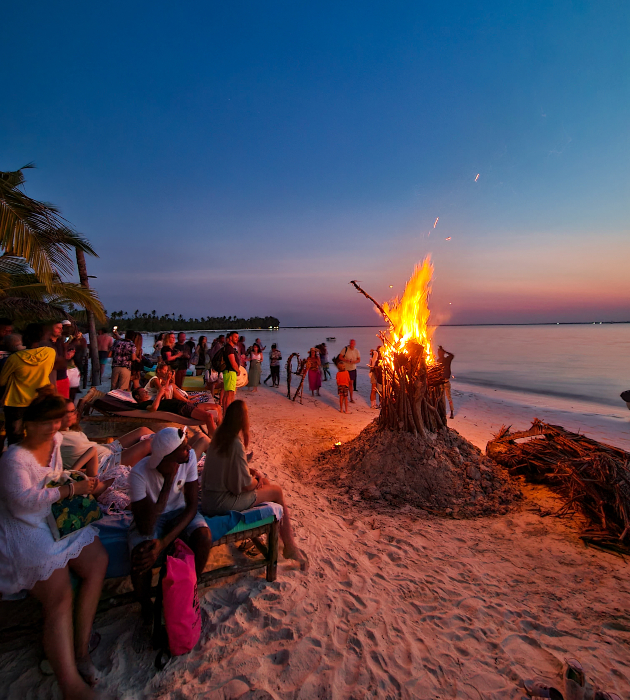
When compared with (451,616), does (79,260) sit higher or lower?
higher

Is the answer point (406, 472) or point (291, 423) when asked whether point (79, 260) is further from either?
point (406, 472)

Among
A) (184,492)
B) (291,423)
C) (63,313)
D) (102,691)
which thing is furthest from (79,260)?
(102,691)

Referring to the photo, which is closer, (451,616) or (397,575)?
(451,616)

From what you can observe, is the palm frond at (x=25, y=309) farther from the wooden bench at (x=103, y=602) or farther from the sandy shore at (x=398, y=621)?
the sandy shore at (x=398, y=621)

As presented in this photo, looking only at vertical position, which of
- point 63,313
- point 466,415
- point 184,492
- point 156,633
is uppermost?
point 63,313

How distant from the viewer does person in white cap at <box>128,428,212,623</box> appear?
247 centimetres

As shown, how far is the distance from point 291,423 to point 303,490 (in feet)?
11.8

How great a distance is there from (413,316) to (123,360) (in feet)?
22.9

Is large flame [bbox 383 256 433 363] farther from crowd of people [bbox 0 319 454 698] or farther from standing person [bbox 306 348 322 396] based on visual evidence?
standing person [bbox 306 348 322 396]

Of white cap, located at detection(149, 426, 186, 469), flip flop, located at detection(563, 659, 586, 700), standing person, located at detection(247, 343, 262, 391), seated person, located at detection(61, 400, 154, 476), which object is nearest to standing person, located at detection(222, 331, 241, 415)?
seated person, located at detection(61, 400, 154, 476)

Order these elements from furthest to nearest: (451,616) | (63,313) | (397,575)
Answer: (63,313) → (397,575) → (451,616)

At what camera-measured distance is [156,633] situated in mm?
2322

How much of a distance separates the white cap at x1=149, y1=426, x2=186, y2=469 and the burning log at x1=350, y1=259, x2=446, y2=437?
3798 millimetres

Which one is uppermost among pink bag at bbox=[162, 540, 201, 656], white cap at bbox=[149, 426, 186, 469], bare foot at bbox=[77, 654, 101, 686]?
white cap at bbox=[149, 426, 186, 469]
